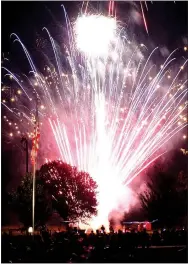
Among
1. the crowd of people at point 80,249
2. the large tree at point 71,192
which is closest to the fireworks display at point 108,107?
the large tree at point 71,192

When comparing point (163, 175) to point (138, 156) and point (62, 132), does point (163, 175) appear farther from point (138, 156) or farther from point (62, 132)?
point (62, 132)

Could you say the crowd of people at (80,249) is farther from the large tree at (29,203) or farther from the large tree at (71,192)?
the large tree at (71,192)

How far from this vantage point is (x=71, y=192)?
3722 cm

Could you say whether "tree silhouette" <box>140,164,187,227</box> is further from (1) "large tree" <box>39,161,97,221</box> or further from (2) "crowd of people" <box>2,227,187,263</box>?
(2) "crowd of people" <box>2,227,187,263</box>

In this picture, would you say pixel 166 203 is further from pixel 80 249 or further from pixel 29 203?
pixel 80 249

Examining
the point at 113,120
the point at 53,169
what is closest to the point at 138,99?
the point at 113,120

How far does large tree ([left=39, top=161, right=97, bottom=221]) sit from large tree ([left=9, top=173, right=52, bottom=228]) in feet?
2.84

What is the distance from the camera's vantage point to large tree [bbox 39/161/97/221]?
3706cm

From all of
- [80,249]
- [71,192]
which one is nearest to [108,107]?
Result: [71,192]

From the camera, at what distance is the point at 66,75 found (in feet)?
114

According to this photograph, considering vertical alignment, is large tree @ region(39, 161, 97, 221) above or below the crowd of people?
above

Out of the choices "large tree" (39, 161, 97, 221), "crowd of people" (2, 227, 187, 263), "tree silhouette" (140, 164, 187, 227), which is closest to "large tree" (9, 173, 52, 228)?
"large tree" (39, 161, 97, 221)

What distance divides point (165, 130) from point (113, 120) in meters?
5.96

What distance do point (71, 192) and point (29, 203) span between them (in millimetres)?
3627
